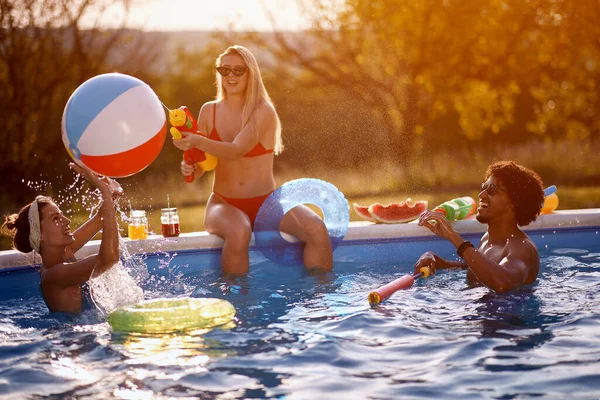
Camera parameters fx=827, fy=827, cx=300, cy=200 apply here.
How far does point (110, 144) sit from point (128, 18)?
8.65m

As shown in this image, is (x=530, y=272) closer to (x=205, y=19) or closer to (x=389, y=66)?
(x=389, y=66)

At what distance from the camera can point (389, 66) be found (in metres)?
15.6

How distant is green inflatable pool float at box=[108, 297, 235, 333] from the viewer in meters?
4.45

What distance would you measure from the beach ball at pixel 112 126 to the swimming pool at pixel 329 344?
0.97m

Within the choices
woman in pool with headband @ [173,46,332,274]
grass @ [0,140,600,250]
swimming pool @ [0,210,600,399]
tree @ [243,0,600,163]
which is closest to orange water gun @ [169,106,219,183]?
woman in pool with headband @ [173,46,332,274]

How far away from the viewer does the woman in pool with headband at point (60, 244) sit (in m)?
4.59

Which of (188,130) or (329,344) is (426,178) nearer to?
(188,130)

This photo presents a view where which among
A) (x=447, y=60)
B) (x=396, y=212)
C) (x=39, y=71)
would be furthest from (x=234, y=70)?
(x=447, y=60)

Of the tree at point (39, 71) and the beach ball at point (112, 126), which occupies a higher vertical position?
the tree at point (39, 71)

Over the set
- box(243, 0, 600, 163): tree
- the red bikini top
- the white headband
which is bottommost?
the white headband

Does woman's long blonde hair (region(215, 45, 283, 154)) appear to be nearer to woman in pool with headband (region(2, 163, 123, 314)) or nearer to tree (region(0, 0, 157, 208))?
woman in pool with headband (region(2, 163, 123, 314))

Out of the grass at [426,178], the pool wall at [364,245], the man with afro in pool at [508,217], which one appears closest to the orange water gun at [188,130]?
the pool wall at [364,245]

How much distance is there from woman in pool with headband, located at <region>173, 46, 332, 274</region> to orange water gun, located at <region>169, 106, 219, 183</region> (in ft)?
0.23

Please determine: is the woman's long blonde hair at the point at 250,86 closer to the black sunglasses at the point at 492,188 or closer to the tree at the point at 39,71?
the black sunglasses at the point at 492,188
